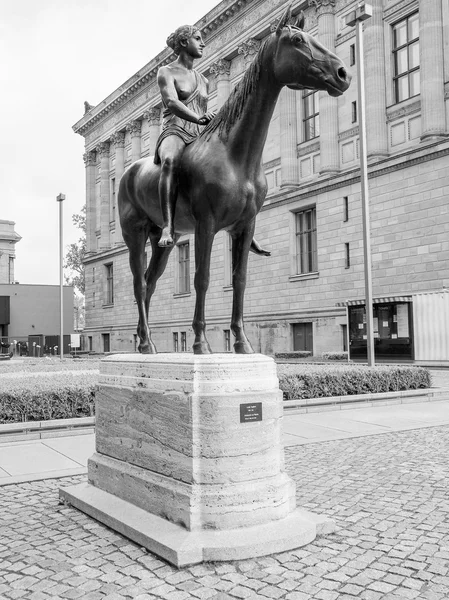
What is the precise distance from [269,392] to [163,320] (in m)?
45.9

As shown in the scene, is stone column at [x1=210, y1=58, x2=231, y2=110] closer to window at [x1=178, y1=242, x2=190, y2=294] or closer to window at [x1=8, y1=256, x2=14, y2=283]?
window at [x1=178, y1=242, x2=190, y2=294]

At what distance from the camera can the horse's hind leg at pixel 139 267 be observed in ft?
25.4

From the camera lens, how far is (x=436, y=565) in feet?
15.8

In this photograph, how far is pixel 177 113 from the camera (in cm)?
692

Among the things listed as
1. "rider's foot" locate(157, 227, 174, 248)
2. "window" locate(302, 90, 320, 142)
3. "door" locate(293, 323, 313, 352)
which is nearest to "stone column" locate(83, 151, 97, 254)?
"window" locate(302, 90, 320, 142)

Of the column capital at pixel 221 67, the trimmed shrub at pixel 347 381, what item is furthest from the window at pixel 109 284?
the trimmed shrub at pixel 347 381

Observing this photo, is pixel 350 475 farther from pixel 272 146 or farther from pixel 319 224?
pixel 272 146

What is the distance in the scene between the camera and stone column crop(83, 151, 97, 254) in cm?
6469

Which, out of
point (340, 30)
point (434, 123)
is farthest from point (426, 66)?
point (340, 30)

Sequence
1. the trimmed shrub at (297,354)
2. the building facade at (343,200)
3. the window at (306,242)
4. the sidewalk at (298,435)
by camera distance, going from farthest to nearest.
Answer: the window at (306,242) < the trimmed shrub at (297,354) < the building facade at (343,200) < the sidewalk at (298,435)

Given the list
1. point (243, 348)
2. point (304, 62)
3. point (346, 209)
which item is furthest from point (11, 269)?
point (304, 62)

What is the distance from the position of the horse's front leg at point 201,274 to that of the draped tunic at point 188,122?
3.95ft

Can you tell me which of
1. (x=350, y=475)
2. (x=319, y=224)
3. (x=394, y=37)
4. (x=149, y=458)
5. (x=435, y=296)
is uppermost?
(x=394, y=37)

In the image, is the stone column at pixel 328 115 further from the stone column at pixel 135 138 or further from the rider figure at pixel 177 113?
the rider figure at pixel 177 113
